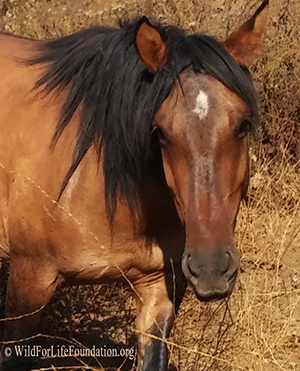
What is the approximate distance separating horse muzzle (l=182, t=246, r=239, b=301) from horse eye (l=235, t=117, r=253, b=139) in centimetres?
36

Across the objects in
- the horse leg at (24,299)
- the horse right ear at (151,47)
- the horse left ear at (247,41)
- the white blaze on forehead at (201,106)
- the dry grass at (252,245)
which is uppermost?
the horse right ear at (151,47)

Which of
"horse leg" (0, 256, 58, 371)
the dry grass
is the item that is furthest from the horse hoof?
the dry grass

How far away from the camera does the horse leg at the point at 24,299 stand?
2727 millimetres

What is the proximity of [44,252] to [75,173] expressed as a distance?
1.07 ft

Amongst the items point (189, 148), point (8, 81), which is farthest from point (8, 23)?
point (189, 148)

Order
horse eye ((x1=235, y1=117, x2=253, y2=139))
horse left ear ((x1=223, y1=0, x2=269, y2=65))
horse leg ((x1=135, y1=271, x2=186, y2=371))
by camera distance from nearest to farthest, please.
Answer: horse eye ((x1=235, y1=117, x2=253, y2=139))
horse left ear ((x1=223, y1=0, x2=269, y2=65))
horse leg ((x1=135, y1=271, x2=186, y2=371))

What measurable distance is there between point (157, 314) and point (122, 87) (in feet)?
3.28

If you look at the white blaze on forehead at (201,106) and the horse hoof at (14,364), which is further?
the horse hoof at (14,364)

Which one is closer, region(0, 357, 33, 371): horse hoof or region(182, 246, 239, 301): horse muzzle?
region(182, 246, 239, 301): horse muzzle

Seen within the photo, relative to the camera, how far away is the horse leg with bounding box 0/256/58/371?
2.73 m

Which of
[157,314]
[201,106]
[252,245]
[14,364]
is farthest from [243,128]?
[252,245]

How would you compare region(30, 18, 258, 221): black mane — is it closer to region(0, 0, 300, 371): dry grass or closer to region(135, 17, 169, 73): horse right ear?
region(135, 17, 169, 73): horse right ear

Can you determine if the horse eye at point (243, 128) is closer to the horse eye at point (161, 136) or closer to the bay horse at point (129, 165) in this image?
the bay horse at point (129, 165)

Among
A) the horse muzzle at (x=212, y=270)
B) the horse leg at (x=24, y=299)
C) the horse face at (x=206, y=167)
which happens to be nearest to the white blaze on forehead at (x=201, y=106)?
the horse face at (x=206, y=167)
